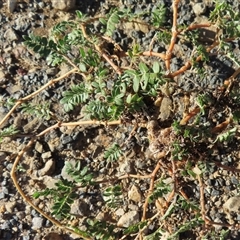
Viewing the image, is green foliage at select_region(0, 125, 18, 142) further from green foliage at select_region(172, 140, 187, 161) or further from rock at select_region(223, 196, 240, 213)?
rock at select_region(223, 196, 240, 213)

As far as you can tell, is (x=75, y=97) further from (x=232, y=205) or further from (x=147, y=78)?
(x=232, y=205)

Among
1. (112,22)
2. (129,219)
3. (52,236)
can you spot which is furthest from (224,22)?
(52,236)

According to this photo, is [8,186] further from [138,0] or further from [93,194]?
[138,0]

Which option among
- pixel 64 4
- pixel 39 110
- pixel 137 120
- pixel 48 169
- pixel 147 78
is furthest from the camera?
pixel 64 4

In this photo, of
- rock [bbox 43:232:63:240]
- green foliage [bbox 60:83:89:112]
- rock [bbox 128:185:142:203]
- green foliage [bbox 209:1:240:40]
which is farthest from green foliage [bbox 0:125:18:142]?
green foliage [bbox 209:1:240:40]

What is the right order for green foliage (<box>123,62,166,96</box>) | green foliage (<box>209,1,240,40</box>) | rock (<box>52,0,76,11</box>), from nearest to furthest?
1. green foliage (<box>123,62,166,96</box>)
2. green foliage (<box>209,1,240,40</box>)
3. rock (<box>52,0,76,11</box>)

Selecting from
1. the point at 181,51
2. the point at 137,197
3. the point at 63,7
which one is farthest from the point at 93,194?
Answer: the point at 63,7

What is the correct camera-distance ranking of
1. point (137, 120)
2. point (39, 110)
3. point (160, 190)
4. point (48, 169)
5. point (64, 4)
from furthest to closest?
1. point (64, 4)
2. point (48, 169)
3. point (39, 110)
4. point (137, 120)
5. point (160, 190)
